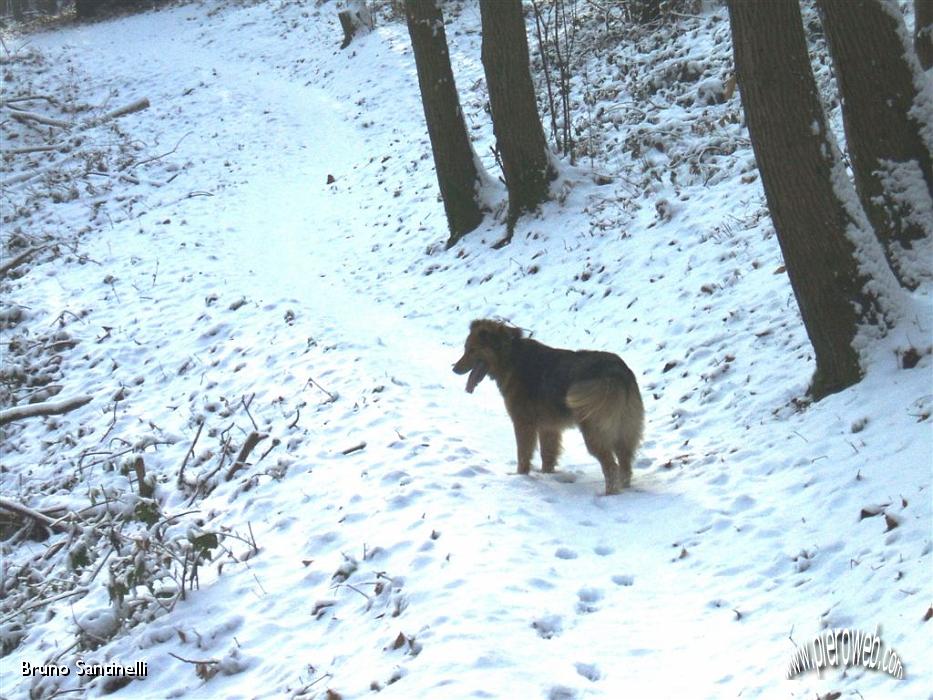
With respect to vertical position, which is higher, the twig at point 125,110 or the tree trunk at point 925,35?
the twig at point 125,110

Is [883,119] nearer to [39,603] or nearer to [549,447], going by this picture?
[549,447]

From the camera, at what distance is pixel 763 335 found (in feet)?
27.6

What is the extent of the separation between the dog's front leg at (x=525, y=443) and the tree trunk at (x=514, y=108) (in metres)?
5.97

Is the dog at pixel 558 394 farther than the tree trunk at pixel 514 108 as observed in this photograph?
No

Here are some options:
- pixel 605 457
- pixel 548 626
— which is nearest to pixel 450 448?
pixel 605 457

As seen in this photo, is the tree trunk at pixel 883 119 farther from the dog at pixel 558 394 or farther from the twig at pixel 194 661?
the twig at pixel 194 661

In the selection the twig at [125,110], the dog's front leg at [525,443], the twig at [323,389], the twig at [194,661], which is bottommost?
the twig at [194,661]

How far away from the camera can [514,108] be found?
12547mm

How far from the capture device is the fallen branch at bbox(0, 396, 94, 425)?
10406 mm

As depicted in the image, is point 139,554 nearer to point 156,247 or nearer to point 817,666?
point 817,666

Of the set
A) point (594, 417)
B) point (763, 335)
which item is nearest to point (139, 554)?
point (594, 417)

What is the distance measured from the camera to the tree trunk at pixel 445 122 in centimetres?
1312

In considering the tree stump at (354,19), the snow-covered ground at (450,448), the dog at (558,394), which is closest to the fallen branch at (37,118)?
the snow-covered ground at (450,448)

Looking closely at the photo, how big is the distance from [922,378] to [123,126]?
22352 mm
